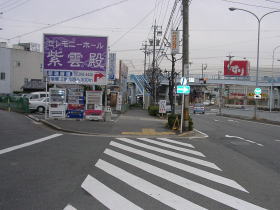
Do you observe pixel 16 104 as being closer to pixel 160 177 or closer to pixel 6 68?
pixel 160 177

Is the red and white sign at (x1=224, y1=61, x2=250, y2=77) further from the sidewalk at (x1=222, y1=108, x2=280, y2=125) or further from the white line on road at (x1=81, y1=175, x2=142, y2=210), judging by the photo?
Answer: the white line on road at (x1=81, y1=175, x2=142, y2=210)

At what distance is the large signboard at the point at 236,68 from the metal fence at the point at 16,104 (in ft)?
171

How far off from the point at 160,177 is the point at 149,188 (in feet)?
3.71

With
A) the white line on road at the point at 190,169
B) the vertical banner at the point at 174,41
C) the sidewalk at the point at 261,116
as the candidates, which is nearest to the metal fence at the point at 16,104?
the vertical banner at the point at 174,41

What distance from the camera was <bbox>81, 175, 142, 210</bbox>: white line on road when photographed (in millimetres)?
6250

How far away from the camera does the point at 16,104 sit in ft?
107

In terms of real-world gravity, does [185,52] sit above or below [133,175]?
above

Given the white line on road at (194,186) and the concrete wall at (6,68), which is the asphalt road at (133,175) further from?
the concrete wall at (6,68)

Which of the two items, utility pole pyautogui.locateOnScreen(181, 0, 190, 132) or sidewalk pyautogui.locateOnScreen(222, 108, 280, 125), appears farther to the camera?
sidewalk pyautogui.locateOnScreen(222, 108, 280, 125)

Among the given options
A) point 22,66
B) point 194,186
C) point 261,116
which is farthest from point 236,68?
point 194,186

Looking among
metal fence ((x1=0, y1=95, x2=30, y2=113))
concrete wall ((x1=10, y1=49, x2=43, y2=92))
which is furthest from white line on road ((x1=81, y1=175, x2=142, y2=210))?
concrete wall ((x1=10, y1=49, x2=43, y2=92))

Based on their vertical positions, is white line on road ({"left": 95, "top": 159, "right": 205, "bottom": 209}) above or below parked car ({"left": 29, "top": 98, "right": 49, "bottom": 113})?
below

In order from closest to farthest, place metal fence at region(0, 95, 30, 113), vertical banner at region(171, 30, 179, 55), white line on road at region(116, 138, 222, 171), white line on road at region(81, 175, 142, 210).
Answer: white line on road at region(81, 175, 142, 210) → white line on road at region(116, 138, 222, 171) → vertical banner at region(171, 30, 179, 55) → metal fence at region(0, 95, 30, 113)

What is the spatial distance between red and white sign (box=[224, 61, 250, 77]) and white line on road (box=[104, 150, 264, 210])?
233 ft
